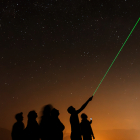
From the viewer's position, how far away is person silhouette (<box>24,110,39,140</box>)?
2.70m

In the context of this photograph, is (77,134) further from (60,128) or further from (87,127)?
(87,127)

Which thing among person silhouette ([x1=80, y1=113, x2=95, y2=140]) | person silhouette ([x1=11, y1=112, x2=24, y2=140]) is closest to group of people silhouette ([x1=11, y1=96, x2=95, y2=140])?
person silhouette ([x1=11, y1=112, x2=24, y2=140])

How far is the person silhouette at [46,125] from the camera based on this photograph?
283cm

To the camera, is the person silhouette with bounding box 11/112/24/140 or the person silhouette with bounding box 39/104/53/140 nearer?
the person silhouette with bounding box 39/104/53/140

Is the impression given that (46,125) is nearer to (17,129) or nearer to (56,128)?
(56,128)

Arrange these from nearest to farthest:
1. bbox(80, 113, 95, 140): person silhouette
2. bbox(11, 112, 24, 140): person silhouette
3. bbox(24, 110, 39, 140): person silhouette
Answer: bbox(24, 110, 39, 140): person silhouette
bbox(11, 112, 24, 140): person silhouette
bbox(80, 113, 95, 140): person silhouette

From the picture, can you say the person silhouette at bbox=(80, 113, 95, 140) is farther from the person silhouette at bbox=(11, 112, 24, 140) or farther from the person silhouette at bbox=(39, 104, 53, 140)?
the person silhouette at bbox=(11, 112, 24, 140)

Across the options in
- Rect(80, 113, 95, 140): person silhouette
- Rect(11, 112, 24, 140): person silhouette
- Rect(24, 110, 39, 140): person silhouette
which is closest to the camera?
Rect(24, 110, 39, 140): person silhouette

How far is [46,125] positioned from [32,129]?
1.01 ft

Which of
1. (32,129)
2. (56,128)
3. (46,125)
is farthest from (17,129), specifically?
(56,128)

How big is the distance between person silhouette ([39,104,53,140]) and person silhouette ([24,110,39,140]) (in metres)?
0.14

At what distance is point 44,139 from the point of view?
2.84 meters

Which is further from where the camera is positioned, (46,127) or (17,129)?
(17,129)

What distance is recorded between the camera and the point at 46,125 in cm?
293
